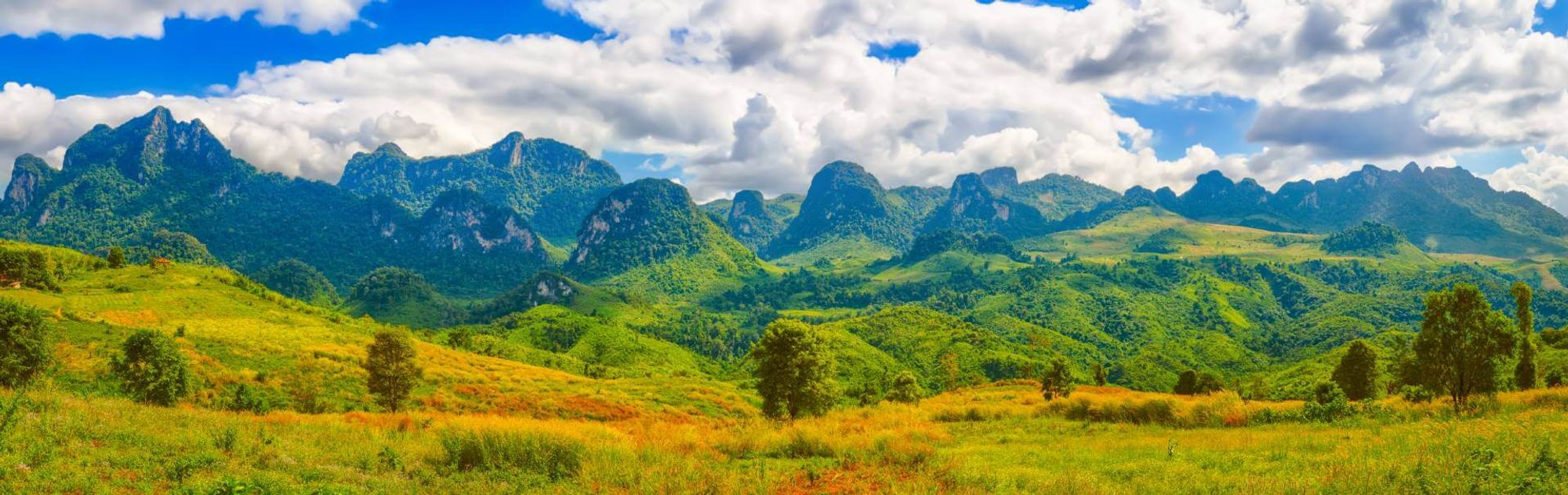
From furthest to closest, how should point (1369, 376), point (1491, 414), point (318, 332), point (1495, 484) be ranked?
point (318, 332)
point (1369, 376)
point (1491, 414)
point (1495, 484)

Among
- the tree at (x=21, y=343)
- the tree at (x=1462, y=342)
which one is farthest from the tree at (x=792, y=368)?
the tree at (x=21, y=343)

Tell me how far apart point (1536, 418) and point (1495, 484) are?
9.55m

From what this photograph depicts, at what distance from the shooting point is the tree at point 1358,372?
203 feet

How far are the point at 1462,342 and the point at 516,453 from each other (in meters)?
26.4

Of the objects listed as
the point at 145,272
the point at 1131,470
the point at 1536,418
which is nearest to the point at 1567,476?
the point at 1131,470

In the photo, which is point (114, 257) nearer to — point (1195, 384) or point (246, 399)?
point (246, 399)

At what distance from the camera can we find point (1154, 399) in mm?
21266

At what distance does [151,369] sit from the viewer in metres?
37.3

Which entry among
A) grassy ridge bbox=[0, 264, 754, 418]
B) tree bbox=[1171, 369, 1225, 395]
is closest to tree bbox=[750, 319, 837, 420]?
grassy ridge bbox=[0, 264, 754, 418]

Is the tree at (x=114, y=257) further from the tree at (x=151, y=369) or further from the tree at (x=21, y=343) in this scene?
the tree at (x=21, y=343)

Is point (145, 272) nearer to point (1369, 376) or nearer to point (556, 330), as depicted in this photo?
point (556, 330)

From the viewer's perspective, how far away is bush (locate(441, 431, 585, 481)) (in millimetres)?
12336

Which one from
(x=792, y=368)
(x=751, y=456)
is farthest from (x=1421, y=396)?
(x=792, y=368)

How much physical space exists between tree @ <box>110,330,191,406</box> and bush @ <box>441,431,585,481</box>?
1379 inches
